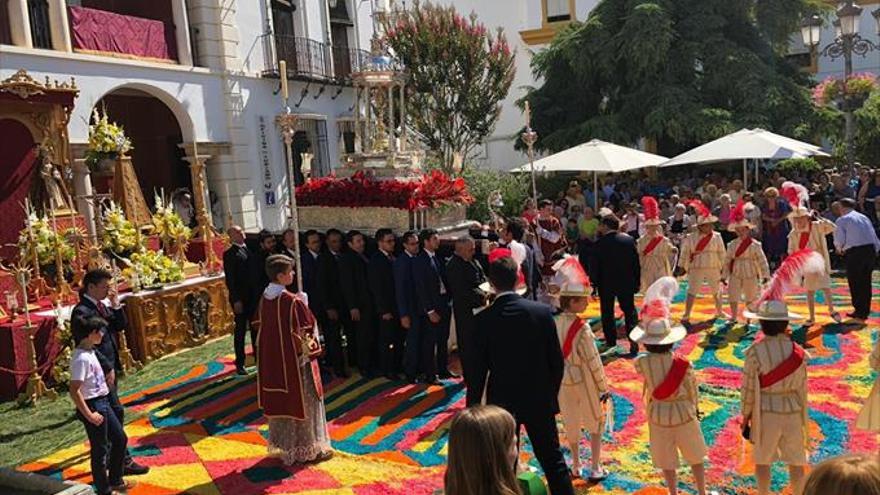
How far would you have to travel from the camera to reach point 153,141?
66.0ft

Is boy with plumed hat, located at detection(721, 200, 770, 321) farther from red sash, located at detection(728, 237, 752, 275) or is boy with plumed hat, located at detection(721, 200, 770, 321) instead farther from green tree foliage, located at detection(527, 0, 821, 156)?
green tree foliage, located at detection(527, 0, 821, 156)

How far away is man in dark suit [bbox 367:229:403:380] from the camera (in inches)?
346

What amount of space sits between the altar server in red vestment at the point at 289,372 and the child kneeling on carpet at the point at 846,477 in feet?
15.5

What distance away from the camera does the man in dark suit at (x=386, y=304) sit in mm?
8797

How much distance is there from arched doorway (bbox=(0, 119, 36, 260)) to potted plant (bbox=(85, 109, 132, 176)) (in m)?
0.98

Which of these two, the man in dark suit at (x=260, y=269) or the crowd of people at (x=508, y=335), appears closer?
the crowd of people at (x=508, y=335)

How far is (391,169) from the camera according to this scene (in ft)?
34.7

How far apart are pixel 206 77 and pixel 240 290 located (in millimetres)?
11089

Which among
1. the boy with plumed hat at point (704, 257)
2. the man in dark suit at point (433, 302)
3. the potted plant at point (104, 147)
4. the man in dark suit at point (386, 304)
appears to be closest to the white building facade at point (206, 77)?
the potted plant at point (104, 147)

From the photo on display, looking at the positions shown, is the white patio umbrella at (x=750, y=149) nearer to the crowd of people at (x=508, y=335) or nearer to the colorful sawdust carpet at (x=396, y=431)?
the crowd of people at (x=508, y=335)

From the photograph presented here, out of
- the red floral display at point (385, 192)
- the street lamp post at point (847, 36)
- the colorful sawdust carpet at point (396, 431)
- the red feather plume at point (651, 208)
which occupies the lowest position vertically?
the colorful sawdust carpet at point (396, 431)

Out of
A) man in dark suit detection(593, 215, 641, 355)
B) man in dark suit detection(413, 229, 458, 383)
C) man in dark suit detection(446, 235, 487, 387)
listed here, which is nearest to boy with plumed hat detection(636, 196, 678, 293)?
man in dark suit detection(593, 215, 641, 355)

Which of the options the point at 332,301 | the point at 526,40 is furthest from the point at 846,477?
the point at 526,40

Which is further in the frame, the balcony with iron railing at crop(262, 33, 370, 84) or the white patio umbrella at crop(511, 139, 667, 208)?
the balcony with iron railing at crop(262, 33, 370, 84)
